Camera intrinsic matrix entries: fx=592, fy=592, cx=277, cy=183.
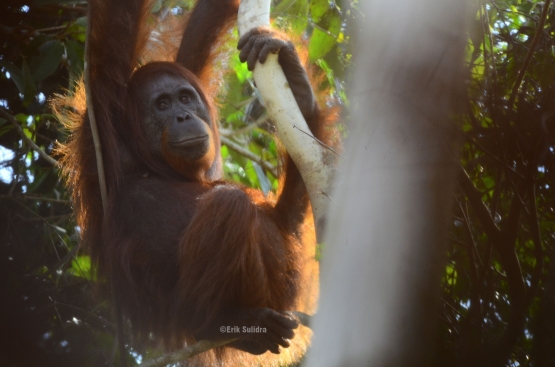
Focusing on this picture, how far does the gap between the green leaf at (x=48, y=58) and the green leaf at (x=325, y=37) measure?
145 cm

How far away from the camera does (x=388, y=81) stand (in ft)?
6.92

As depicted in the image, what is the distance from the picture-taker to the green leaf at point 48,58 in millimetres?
3396

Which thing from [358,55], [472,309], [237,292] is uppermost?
[358,55]

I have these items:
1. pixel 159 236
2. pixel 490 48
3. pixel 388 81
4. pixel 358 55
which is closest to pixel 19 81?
pixel 159 236

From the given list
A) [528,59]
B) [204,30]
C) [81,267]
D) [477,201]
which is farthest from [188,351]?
[204,30]

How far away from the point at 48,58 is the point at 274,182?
→ 183cm

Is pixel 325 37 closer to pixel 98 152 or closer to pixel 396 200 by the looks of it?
pixel 98 152

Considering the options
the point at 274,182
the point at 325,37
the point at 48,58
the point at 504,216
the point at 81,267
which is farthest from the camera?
the point at 274,182

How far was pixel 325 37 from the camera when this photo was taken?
10.5 feet

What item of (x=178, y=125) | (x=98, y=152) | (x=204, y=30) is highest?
(x=204, y=30)

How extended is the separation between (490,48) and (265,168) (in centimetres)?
248

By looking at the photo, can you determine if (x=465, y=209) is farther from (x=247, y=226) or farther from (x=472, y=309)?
(x=247, y=226)

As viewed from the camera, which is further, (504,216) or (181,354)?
(181,354)

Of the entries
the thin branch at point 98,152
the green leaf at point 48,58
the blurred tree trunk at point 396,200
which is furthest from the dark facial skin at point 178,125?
the blurred tree trunk at point 396,200
